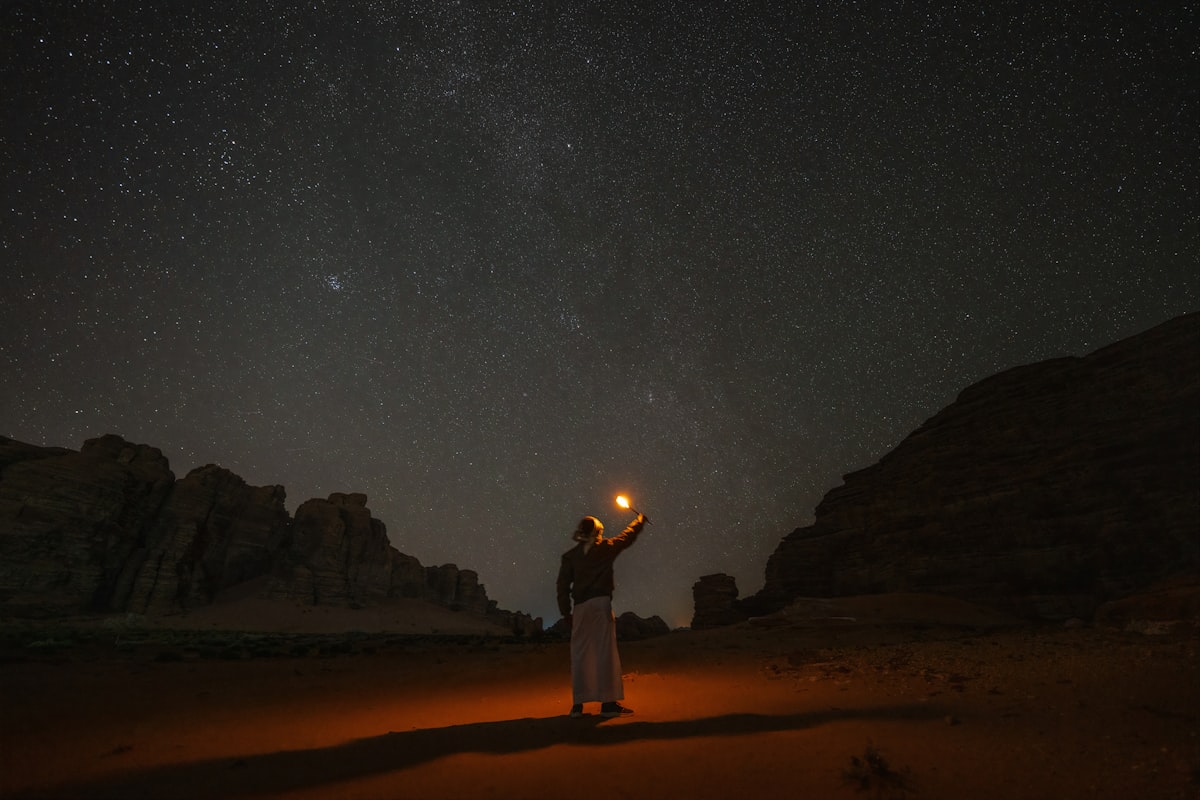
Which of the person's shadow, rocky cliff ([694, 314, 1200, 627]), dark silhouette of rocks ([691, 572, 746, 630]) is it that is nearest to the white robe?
the person's shadow

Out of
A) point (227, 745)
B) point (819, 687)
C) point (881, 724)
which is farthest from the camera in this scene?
point (819, 687)

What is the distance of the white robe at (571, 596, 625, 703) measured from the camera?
6467mm

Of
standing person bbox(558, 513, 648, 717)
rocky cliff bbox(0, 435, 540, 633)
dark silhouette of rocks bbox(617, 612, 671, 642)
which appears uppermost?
rocky cliff bbox(0, 435, 540, 633)

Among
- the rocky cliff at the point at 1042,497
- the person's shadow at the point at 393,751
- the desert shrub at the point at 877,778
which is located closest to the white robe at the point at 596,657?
the person's shadow at the point at 393,751

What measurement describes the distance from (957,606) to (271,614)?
2706 inches

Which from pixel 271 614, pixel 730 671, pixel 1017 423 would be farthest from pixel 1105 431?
pixel 271 614

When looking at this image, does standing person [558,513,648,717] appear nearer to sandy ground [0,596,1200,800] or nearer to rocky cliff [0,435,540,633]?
sandy ground [0,596,1200,800]

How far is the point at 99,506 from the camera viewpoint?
5356 centimetres

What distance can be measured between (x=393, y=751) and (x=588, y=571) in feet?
9.57

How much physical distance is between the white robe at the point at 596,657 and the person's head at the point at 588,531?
0.78 metres

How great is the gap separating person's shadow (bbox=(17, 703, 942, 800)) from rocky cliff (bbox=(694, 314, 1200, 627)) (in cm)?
3532

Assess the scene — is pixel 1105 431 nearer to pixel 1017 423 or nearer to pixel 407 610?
pixel 1017 423

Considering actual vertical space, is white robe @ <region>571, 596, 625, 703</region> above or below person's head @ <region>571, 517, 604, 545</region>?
below

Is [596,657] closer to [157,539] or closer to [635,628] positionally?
[635,628]
